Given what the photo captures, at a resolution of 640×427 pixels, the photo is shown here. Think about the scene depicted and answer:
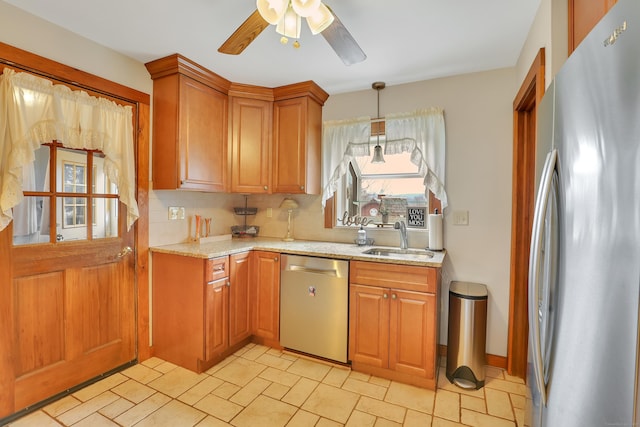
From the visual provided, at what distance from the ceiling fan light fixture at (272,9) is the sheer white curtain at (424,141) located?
156 cm

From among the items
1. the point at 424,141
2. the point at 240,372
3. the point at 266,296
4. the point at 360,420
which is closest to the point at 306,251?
the point at 266,296

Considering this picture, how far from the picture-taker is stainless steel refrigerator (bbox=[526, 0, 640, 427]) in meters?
0.56

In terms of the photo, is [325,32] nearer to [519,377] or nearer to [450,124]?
[450,124]

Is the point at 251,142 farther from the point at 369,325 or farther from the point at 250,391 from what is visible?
the point at 250,391

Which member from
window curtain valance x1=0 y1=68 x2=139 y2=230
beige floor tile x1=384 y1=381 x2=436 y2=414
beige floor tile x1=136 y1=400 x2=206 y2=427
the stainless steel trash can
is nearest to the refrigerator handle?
beige floor tile x1=384 y1=381 x2=436 y2=414

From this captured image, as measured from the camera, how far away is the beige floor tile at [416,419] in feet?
5.79

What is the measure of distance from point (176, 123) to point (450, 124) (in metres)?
2.31

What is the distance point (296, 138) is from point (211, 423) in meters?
2.33

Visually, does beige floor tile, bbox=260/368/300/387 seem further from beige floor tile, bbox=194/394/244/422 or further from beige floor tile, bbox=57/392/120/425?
beige floor tile, bbox=57/392/120/425

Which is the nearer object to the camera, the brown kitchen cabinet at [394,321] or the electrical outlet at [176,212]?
the brown kitchen cabinet at [394,321]

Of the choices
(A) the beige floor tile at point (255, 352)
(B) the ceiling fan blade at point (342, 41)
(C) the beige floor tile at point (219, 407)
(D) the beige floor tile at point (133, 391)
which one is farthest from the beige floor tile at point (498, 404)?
(B) the ceiling fan blade at point (342, 41)

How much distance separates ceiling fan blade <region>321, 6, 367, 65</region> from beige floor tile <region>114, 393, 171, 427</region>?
247cm

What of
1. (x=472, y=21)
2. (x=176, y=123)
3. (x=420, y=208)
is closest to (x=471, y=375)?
(x=420, y=208)

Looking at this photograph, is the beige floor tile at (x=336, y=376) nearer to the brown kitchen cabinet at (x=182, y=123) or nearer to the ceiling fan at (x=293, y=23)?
the brown kitchen cabinet at (x=182, y=123)
